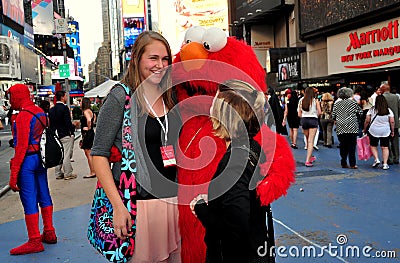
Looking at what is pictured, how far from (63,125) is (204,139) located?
6999 millimetres

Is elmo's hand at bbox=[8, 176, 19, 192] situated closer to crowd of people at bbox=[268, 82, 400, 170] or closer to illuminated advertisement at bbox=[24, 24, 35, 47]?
crowd of people at bbox=[268, 82, 400, 170]

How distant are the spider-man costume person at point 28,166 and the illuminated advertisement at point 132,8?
372 ft

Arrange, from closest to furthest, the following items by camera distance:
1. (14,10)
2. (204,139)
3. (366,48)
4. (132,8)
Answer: (204,139) → (366,48) → (14,10) → (132,8)

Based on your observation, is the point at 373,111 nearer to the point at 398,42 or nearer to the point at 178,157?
the point at 178,157

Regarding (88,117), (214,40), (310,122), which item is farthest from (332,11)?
(214,40)

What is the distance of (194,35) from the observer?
3357mm

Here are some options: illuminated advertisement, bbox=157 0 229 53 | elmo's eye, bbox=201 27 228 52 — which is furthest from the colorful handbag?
illuminated advertisement, bbox=157 0 229 53

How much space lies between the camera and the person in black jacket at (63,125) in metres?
8.98

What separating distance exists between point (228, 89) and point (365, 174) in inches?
256

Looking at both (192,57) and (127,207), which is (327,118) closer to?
(192,57)

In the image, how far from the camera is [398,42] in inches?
715

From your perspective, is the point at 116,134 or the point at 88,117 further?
the point at 88,117

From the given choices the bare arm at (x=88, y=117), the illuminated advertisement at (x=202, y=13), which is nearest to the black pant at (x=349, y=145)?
the bare arm at (x=88, y=117)

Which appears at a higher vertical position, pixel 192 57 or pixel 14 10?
pixel 14 10
